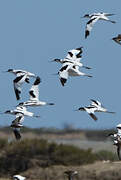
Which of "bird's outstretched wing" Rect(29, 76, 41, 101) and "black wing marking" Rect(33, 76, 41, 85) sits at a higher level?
"black wing marking" Rect(33, 76, 41, 85)

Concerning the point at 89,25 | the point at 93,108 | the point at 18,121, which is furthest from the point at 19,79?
the point at 89,25

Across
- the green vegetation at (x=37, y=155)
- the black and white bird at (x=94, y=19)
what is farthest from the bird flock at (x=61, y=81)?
the green vegetation at (x=37, y=155)

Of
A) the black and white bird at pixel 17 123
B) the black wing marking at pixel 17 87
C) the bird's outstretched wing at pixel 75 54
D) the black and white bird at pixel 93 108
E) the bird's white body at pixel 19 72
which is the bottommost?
the black and white bird at pixel 17 123

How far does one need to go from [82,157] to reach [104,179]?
5114mm

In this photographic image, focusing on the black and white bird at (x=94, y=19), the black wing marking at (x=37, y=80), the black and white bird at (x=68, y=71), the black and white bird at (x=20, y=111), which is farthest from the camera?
the black wing marking at (x=37, y=80)

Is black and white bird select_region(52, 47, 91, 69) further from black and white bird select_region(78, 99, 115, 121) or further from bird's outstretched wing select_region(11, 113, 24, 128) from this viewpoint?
bird's outstretched wing select_region(11, 113, 24, 128)

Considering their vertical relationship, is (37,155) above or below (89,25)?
below

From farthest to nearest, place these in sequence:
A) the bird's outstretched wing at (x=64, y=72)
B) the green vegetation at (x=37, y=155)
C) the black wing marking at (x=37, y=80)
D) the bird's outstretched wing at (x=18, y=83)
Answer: the green vegetation at (x=37, y=155) → the black wing marking at (x=37, y=80) → the bird's outstretched wing at (x=18, y=83) → the bird's outstretched wing at (x=64, y=72)

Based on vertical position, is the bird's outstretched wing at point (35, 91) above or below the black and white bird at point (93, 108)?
above

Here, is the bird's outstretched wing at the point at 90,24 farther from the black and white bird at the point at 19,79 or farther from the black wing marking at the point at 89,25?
the black and white bird at the point at 19,79

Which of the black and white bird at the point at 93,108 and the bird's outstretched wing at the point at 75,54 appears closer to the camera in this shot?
the black and white bird at the point at 93,108

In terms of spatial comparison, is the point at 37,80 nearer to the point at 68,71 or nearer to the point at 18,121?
the point at 68,71

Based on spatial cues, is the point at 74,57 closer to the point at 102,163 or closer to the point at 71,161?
the point at 102,163

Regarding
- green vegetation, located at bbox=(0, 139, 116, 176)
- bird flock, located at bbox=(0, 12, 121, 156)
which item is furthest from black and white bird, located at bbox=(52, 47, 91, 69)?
green vegetation, located at bbox=(0, 139, 116, 176)
